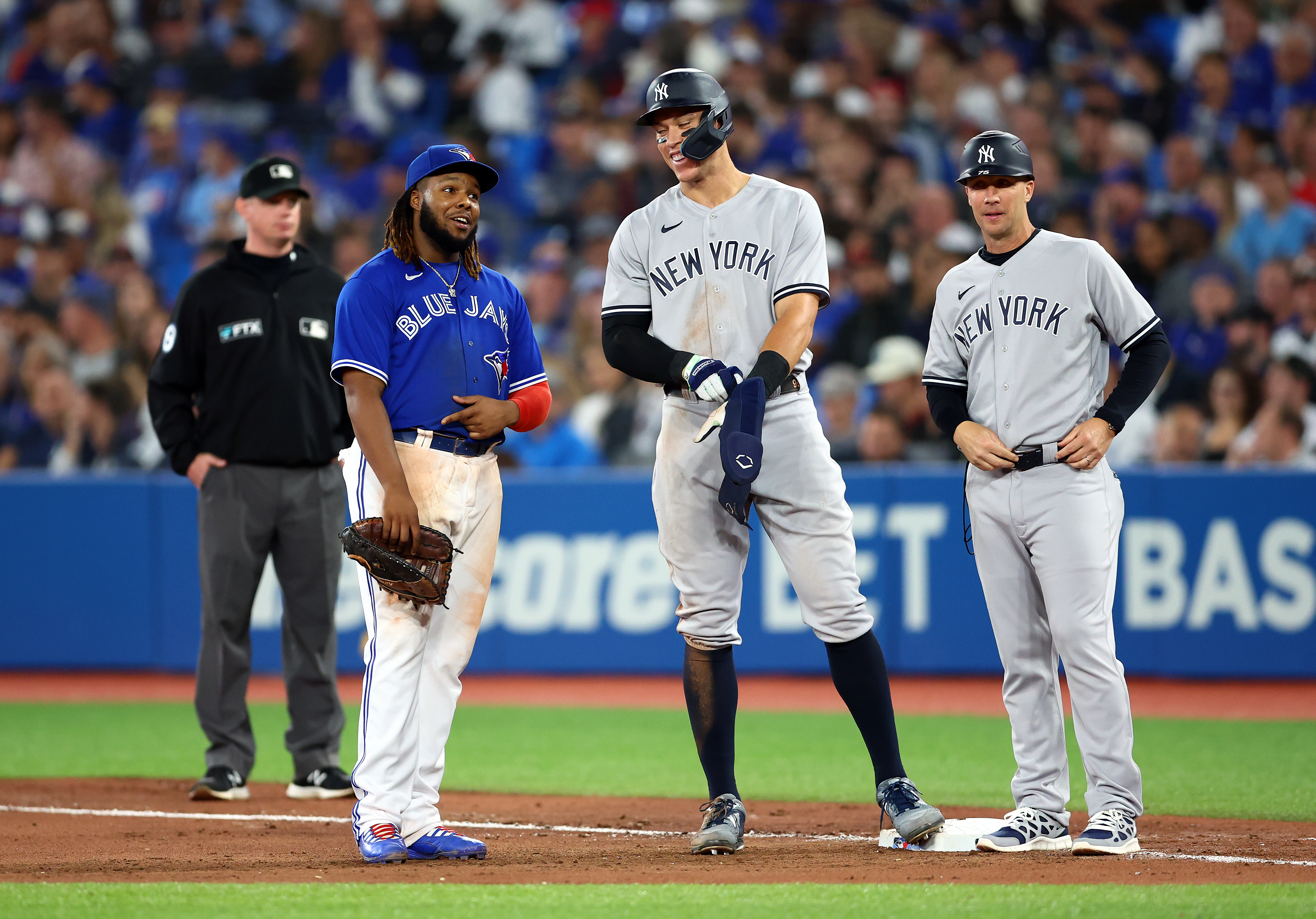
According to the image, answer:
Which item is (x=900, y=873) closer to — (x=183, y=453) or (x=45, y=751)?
(x=183, y=453)

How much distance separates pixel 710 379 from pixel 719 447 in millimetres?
225

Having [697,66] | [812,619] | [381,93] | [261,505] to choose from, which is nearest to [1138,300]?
[812,619]

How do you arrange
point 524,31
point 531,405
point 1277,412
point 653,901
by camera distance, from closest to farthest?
1. point 653,901
2. point 531,405
3. point 1277,412
4. point 524,31

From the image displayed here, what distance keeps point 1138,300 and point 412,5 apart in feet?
41.3

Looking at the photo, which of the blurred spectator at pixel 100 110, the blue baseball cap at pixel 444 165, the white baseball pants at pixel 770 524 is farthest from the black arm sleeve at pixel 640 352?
the blurred spectator at pixel 100 110

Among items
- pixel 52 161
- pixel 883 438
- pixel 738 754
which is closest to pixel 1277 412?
pixel 883 438

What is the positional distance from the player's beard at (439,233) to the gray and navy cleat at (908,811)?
2.22 m

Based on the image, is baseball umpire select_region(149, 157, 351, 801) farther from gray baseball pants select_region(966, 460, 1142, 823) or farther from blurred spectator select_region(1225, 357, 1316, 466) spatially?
blurred spectator select_region(1225, 357, 1316, 466)

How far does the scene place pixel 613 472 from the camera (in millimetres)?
10305

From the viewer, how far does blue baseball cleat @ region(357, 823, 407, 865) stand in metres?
4.51

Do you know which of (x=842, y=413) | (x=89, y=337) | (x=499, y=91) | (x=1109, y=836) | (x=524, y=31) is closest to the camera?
(x=1109, y=836)

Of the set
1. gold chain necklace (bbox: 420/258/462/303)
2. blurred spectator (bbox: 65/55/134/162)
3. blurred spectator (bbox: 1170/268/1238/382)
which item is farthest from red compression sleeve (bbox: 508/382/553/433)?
blurred spectator (bbox: 65/55/134/162)

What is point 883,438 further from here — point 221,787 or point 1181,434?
point 221,787

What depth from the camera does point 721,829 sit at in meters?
4.70
